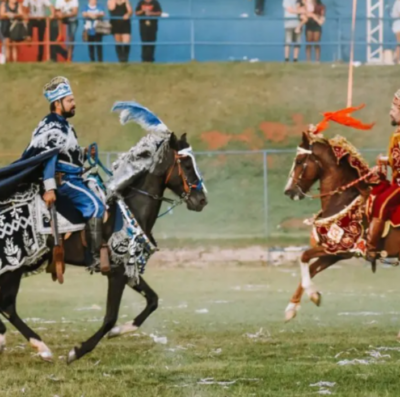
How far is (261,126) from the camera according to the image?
92.5ft

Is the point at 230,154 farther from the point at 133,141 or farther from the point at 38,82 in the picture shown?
the point at 38,82

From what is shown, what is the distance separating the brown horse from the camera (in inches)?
540

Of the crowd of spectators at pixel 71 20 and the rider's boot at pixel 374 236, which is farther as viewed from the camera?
the crowd of spectators at pixel 71 20

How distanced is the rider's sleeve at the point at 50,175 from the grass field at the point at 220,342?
1.52m

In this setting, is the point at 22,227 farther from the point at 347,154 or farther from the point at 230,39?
the point at 230,39

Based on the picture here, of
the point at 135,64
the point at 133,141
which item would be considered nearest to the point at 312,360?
the point at 133,141

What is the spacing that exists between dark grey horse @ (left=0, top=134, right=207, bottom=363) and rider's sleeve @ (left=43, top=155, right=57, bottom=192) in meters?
0.56

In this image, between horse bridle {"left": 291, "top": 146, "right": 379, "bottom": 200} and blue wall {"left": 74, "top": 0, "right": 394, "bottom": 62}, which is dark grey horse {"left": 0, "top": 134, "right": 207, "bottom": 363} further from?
blue wall {"left": 74, "top": 0, "right": 394, "bottom": 62}

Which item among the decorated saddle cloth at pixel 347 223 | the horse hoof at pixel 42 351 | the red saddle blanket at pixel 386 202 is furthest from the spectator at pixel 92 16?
the horse hoof at pixel 42 351

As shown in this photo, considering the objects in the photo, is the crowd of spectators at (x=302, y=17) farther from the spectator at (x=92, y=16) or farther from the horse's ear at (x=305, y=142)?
the horse's ear at (x=305, y=142)

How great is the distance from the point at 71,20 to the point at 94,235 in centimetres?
1672

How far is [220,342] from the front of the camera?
1277 cm

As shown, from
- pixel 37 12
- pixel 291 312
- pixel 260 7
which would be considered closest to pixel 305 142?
pixel 291 312

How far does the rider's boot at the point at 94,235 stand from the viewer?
1152cm
